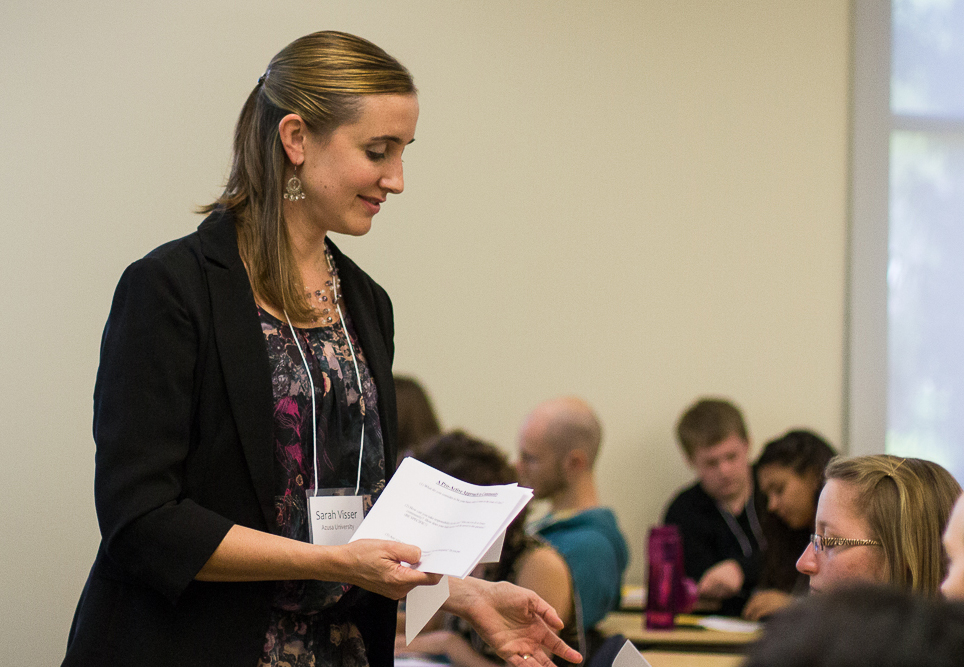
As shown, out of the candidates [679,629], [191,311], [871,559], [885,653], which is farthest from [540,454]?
[885,653]

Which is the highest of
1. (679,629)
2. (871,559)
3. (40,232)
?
(40,232)

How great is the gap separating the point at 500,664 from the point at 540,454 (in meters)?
1.09

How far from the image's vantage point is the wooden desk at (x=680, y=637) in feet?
9.99

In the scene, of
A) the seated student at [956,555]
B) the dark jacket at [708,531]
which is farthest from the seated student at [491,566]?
the dark jacket at [708,531]

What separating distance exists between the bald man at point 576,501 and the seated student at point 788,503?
619 mm

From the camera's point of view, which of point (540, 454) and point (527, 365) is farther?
point (527, 365)

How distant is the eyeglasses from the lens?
1.68m

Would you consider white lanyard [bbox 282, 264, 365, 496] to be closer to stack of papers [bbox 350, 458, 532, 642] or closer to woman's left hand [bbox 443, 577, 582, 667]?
stack of papers [bbox 350, 458, 532, 642]

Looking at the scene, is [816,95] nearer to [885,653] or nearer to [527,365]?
[527,365]

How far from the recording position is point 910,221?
16.4 ft

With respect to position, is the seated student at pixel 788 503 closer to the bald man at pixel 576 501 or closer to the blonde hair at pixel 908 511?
the bald man at pixel 576 501

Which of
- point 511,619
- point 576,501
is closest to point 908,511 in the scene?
point 511,619

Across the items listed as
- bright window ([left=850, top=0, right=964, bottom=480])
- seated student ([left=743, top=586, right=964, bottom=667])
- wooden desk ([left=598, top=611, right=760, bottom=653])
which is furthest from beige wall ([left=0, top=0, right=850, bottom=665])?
seated student ([left=743, top=586, right=964, bottom=667])

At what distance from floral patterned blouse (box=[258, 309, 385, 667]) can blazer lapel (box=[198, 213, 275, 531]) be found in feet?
0.12
